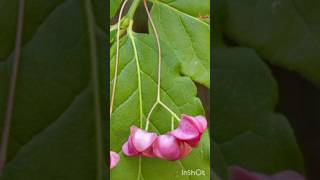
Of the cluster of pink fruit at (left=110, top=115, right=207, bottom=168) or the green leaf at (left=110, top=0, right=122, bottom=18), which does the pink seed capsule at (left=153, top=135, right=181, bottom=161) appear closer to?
the cluster of pink fruit at (left=110, top=115, right=207, bottom=168)

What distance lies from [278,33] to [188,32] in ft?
0.65

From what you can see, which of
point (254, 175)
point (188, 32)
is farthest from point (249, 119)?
point (188, 32)

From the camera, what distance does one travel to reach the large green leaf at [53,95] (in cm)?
118

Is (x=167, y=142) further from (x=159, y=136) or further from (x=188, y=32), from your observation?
(x=188, y=32)

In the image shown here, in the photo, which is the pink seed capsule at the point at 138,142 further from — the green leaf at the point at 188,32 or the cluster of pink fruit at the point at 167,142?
the green leaf at the point at 188,32

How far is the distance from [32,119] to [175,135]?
0.31m

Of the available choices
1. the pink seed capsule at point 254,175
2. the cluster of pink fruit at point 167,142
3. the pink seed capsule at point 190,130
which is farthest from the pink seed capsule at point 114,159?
the pink seed capsule at point 254,175

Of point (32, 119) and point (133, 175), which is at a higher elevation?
point (32, 119)

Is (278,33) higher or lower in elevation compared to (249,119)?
higher

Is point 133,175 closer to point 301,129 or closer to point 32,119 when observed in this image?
point 32,119

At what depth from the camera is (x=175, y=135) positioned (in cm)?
115

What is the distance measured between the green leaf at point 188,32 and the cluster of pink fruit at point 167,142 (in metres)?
0.10

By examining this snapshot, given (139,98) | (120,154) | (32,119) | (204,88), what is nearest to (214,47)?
(204,88)

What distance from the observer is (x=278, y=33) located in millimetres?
1218
